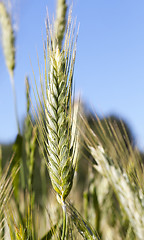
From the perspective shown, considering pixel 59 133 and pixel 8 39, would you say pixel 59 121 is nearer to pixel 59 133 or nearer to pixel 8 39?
pixel 59 133

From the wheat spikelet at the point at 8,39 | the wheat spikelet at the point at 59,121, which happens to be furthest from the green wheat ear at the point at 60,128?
the wheat spikelet at the point at 8,39

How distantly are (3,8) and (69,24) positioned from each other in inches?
23.3

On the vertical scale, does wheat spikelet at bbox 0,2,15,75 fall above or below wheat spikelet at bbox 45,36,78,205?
above

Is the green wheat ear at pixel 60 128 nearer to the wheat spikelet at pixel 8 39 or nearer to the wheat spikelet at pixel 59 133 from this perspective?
the wheat spikelet at pixel 59 133

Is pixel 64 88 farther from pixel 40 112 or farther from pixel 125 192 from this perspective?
pixel 125 192

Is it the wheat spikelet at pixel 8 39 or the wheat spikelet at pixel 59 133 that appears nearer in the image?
the wheat spikelet at pixel 59 133

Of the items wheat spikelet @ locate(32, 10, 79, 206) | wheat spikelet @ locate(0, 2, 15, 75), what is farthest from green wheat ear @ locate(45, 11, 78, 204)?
wheat spikelet @ locate(0, 2, 15, 75)

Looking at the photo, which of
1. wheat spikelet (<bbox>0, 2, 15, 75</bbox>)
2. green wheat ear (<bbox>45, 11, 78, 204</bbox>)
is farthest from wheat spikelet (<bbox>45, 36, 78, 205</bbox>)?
wheat spikelet (<bbox>0, 2, 15, 75</bbox>)

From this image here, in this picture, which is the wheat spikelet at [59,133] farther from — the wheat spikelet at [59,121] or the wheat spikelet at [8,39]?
the wheat spikelet at [8,39]

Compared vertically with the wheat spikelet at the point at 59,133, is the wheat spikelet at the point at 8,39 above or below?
above

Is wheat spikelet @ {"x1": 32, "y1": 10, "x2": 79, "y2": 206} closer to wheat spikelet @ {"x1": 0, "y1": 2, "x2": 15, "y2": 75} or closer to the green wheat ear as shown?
the green wheat ear

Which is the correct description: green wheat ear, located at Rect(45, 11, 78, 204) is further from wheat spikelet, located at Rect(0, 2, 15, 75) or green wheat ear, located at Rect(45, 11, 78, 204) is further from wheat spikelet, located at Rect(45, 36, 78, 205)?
wheat spikelet, located at Rect(0, 2, 15, 75)

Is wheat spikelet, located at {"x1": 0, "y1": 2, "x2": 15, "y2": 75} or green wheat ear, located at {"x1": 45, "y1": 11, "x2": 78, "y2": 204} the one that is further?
wheat spikelet, located at {"x1": 0, "y1": 2, "x2": 15, "y2": 75}

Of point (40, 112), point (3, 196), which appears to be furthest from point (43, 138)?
point (3, 196)
